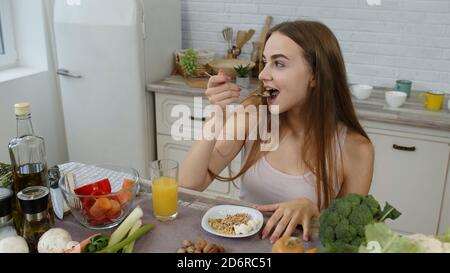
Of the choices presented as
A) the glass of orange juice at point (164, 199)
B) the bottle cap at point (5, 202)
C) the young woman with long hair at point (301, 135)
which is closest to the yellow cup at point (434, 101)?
the young woman with long hair at point (301, 135)

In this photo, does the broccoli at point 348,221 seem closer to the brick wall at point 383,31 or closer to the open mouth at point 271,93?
the open mouth at point 271,93

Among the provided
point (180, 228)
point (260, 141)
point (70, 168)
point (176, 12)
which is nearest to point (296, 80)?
point (260, 141)

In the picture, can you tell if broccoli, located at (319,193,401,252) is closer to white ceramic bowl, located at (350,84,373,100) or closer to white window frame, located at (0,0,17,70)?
white ceramic bowl, located at (350,84,373,100)

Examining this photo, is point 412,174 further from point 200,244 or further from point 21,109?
point 21,109

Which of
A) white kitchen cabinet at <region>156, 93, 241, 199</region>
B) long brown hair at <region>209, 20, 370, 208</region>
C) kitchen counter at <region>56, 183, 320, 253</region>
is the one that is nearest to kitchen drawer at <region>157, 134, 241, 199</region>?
white kitchen cabinet at <region>156, 93, 241, 199</region>

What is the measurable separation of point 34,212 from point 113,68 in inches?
72.1

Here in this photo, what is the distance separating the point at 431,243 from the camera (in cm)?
82

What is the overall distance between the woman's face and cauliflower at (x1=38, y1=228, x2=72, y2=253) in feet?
2.68

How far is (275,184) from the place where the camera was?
1.64 meters

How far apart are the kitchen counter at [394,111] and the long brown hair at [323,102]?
800 millimetres

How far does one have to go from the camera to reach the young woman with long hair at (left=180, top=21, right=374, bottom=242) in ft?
4.98
